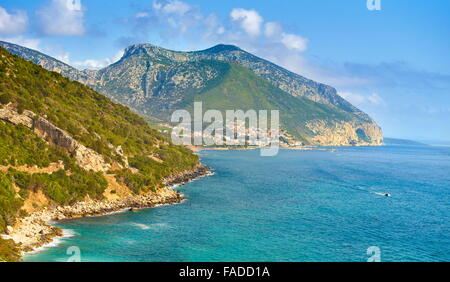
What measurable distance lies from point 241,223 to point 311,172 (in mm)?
89255

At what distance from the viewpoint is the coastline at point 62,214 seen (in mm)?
51856

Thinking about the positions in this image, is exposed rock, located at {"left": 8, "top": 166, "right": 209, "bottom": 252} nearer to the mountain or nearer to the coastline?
the coastline

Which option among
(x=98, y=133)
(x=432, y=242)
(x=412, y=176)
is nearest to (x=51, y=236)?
(x=98, y=133)

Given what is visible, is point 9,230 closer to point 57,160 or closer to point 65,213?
point 65,213

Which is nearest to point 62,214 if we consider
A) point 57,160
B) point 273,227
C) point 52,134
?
point 57,160

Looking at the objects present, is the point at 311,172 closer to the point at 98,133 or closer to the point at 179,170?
the point at 179,170

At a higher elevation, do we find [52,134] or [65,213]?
[52,134]

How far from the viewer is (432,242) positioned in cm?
6034

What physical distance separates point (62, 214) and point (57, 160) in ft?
52.8

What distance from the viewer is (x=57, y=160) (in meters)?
79.0

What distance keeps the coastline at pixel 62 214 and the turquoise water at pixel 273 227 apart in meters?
2.47

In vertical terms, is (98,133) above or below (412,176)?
above
